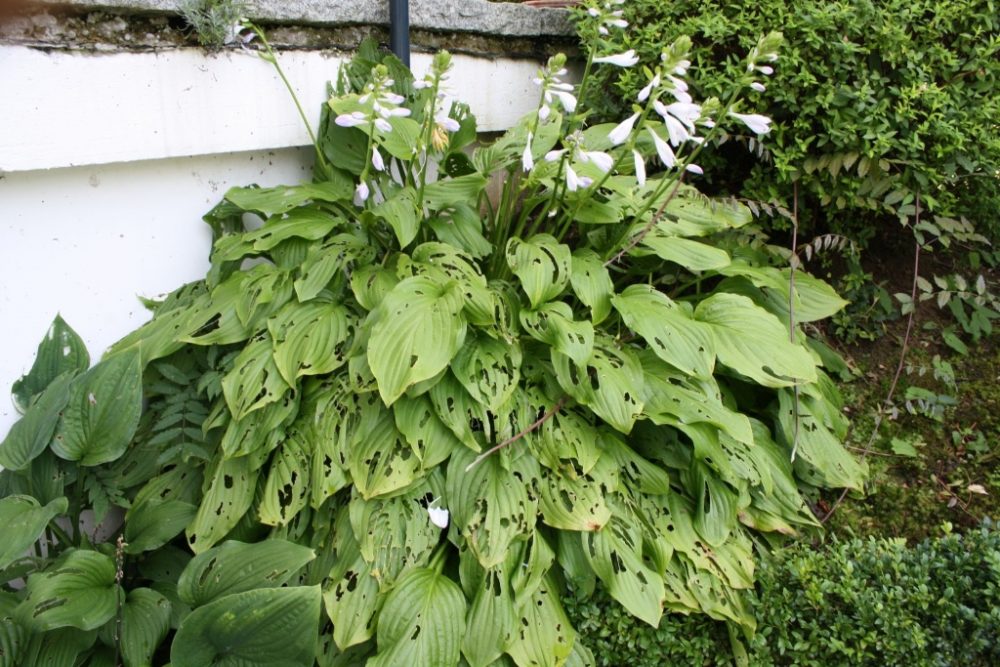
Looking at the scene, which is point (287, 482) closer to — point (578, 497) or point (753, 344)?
point (578, 497)

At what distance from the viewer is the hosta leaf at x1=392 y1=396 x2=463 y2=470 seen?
6.77 ft

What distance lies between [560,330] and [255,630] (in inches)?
44.4

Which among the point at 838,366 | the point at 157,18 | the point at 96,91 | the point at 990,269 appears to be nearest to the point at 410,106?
the point at 157,18

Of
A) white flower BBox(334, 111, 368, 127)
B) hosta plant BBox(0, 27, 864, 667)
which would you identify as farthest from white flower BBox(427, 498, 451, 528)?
white flower BBox(334, 111, 368, 127)

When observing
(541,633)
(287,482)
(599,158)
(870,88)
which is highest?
(870,88)

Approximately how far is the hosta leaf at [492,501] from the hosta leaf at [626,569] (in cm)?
20

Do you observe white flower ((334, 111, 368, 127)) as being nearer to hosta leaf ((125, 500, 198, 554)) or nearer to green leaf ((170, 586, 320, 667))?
hosta leaf ((125, 500, 198, 554))

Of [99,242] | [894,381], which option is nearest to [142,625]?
[99,242]

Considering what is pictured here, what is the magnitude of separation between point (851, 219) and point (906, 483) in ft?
3.87

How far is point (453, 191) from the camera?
2.55 m

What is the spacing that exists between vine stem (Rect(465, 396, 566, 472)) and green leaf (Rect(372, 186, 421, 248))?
703 millimetres

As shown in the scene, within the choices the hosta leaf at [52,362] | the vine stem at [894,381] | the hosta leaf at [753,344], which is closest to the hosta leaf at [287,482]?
the hosta leaf at [52,362]

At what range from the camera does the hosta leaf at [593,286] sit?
7.66 feet

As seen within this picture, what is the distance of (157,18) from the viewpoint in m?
2.30
